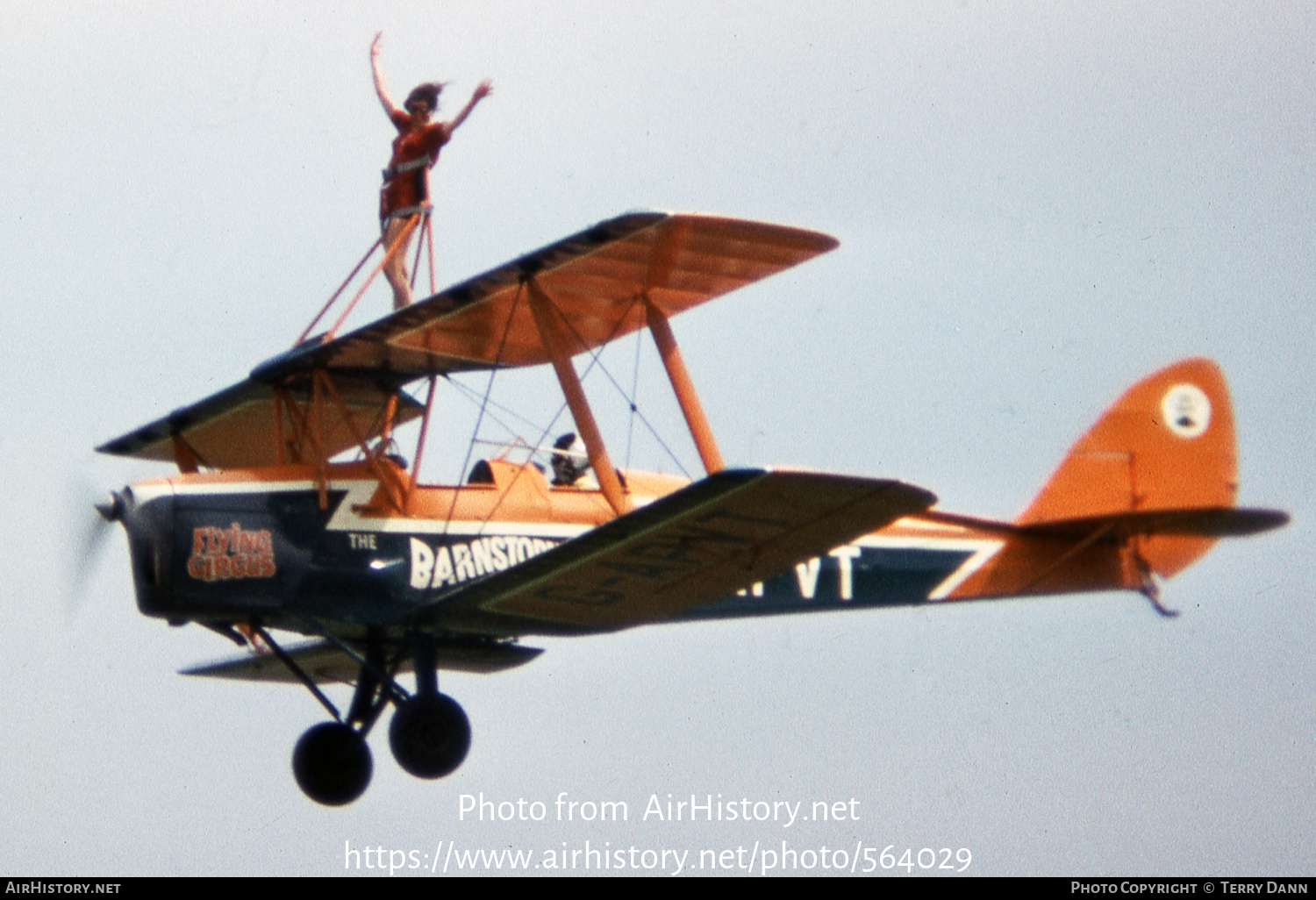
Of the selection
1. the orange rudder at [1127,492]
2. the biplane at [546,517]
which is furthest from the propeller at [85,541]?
the orange rudder at [1127,492]

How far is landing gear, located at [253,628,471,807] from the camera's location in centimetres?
1167

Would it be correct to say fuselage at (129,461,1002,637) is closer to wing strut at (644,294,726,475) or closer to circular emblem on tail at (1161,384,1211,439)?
wing strut at (644,294,726,475)

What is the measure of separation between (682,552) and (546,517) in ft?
5.67

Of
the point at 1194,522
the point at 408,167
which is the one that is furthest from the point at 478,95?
the point at 1194,522

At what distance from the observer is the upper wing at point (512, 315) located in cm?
1140

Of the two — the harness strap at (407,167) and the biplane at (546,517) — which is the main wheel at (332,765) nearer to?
the biplane at (546,517)

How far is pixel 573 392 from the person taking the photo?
38.4 ft

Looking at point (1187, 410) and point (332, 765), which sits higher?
point (1187, 410)

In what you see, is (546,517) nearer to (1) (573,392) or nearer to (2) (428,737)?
(1) (573,392)

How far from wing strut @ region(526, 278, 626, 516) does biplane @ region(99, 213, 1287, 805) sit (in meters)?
0.02

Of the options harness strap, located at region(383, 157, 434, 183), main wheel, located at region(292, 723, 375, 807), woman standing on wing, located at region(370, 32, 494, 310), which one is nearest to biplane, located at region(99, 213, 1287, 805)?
main wheel, located at region(292, 723, 375, 807)

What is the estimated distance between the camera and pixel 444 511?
39.6 feet

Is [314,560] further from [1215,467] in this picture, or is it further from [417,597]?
[1215,467]
